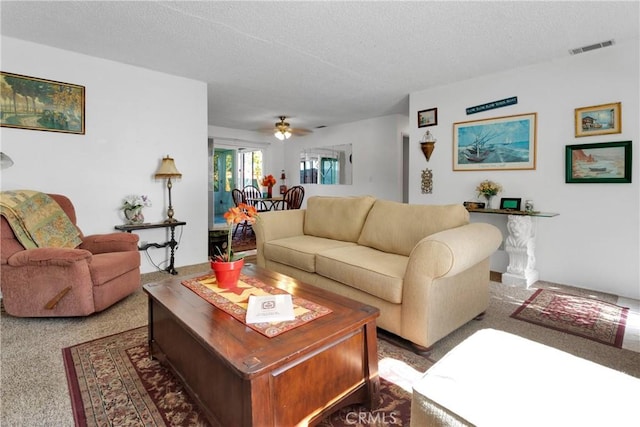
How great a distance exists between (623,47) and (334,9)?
2702 millimetres

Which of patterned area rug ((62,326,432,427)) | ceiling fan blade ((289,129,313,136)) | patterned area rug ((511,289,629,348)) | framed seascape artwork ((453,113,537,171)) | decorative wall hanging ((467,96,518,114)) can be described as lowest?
patterned area rug ((62,326,432,427))

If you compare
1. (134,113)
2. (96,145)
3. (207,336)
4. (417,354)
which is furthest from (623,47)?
(96,145)

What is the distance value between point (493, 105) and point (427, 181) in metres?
1.19

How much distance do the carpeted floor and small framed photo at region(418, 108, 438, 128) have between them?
2398mm

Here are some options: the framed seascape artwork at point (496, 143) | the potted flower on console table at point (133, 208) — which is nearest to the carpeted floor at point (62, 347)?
the potted flower on console table at point (133, 208)

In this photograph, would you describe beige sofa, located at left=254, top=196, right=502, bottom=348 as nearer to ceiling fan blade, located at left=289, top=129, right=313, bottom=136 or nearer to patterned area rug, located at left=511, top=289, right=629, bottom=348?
patterned area rug, located at left=511, top=289, right=629, bottom=348

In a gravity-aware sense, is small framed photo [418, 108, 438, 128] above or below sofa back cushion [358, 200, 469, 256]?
above

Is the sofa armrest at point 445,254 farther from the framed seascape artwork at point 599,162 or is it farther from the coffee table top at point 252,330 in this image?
the framed seascape artwork at point 599,162

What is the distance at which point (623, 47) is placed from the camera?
2.92 metres

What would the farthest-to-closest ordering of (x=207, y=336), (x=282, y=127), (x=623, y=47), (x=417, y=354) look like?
(x=282, y=127) < (x=623, y=47) < (x=417, y=354) < (x=207, y=336)

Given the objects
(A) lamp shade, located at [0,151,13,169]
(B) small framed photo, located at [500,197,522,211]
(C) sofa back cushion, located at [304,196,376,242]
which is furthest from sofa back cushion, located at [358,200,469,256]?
(A) lamp shade, located at [0,151,13,169]

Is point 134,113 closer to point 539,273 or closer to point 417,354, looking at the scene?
point 417,354

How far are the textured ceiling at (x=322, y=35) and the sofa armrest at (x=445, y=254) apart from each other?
1.70 meters

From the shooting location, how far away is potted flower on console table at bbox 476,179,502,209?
12.1 ft
